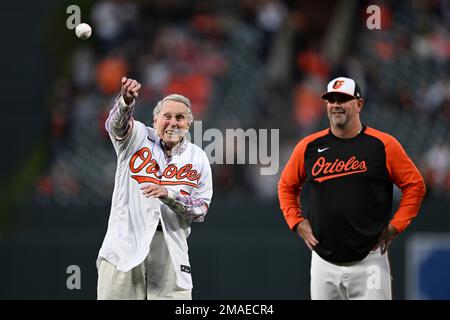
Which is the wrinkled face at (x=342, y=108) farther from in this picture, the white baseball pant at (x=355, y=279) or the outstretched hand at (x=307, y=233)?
the white baseball pant at (x=355, y=279)

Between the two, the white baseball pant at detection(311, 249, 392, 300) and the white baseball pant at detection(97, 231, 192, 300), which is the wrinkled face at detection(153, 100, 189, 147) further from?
the white baseball pant at detection(311, 249, 392, 300)

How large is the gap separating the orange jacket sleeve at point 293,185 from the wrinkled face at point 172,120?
875 mm

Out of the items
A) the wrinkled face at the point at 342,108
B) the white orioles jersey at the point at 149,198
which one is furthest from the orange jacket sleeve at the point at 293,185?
the white orioles jersey at the point at 149,198

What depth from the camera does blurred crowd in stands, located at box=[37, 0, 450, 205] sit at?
12203 millimetres

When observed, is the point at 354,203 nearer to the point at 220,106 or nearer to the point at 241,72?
the point at 220,106

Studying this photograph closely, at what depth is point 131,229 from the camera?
527cm

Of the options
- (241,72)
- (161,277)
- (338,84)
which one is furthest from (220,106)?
(161,277)

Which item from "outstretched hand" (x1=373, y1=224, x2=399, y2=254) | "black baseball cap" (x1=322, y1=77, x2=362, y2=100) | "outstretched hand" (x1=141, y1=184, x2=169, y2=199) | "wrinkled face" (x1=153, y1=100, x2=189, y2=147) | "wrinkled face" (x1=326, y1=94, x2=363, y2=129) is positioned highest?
"black baseball cap" (x1=322, y1=77, x2=362, y2=100)

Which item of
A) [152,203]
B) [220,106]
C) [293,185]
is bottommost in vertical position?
[152,203]

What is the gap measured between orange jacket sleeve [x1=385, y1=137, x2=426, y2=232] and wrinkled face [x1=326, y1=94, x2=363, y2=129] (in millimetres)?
268

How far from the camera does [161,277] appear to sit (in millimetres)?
5219

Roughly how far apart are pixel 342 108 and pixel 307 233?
775mm

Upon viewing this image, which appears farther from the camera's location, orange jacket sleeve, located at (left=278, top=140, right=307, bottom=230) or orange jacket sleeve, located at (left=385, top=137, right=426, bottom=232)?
orange jacket sleeve, located at (left=278, top=140, right=307, bottom=230)

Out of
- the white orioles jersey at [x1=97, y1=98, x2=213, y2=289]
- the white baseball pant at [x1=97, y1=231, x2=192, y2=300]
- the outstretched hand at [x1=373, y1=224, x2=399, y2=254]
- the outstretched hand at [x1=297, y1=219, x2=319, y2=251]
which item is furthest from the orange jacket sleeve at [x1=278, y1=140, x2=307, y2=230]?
the white baseball pant at [x1=97, y1=231, x2=192, y2=300]
